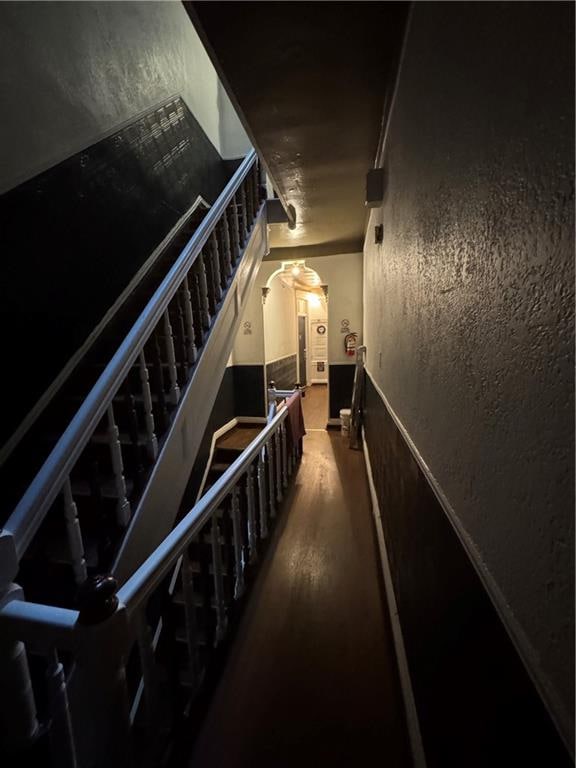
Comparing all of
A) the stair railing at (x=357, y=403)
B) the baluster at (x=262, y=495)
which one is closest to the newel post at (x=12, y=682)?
the baluster at (x=262, y=495)

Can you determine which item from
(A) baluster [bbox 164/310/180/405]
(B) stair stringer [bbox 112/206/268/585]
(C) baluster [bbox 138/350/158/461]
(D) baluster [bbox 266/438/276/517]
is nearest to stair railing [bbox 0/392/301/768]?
(B) stair stringer [bbox 112/206/268/585]

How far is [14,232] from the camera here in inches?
70.3

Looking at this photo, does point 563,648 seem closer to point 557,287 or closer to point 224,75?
point 557,287

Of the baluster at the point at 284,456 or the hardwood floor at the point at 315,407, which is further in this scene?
the hardwood floor at the point at 315,407

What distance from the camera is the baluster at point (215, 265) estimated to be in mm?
2398

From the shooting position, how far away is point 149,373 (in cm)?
204

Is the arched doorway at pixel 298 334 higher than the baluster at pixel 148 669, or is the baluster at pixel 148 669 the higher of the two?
the arched doorway at pixel 298 334

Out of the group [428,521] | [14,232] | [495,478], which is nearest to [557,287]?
[495,478]

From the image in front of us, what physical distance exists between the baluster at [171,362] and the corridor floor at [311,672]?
4.03ft

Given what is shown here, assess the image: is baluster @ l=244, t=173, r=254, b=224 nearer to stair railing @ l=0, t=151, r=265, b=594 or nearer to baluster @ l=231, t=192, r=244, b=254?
stair railing @ l=0, t=151, r=265, b=594

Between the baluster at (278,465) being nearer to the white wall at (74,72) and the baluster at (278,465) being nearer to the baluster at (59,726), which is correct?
the baluster at (59,726)

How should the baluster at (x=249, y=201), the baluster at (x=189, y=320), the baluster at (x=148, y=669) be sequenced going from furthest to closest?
the baluster at (x=249, y=201) < the baluster at (x=189, y=320) < the baluster at (x=148, y=669)

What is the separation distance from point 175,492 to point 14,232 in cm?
171

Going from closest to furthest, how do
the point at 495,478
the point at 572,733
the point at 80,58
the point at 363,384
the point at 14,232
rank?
the point at 572,733, the point at 495,478, the point at 14,232, the point at 80,58, the point at 363,384
